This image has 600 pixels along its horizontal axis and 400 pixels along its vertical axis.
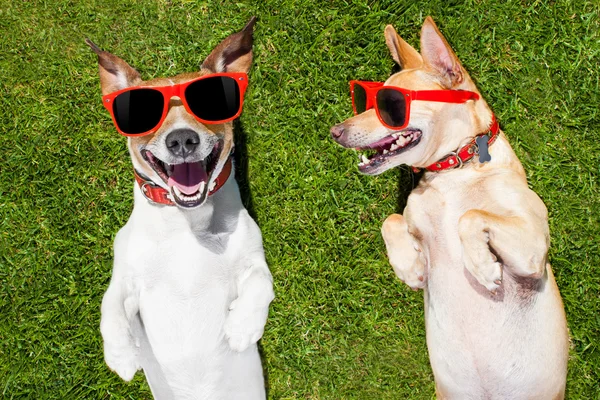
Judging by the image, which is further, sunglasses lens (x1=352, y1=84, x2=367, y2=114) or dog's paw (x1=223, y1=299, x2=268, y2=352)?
sunglasses lens (x1=352, y1=84, x2=367, y2=114)

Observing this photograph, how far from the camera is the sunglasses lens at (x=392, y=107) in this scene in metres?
3.56

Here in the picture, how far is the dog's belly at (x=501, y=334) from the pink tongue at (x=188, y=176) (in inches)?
63.3

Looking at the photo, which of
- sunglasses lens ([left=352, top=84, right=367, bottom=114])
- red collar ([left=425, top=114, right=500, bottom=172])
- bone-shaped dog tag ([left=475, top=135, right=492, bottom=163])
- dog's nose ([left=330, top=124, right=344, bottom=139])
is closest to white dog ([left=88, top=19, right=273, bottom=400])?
dog's nose ([left=330, top=124, right=344, bottom=139])

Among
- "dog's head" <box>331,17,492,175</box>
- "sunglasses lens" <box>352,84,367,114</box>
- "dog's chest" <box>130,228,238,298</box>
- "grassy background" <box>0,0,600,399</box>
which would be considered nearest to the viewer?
"dog's head" <box>331,17,492,175</box>

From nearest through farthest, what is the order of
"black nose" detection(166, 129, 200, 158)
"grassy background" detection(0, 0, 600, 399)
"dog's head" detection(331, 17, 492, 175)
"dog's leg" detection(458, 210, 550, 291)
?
1. "dog's leg" detection(458, 210, 550, 291)
2. "black nose" detection(166, 129, 200, 158)
3. "dog's head" detection(331, 17, 492, 175)
4. "grassy background" detection(0, 0, 600, 399)

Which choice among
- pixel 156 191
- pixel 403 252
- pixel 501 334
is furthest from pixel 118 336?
pixel 501 334

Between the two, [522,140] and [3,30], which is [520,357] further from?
[3,30]

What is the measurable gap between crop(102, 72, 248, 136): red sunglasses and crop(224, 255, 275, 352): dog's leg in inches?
41.6

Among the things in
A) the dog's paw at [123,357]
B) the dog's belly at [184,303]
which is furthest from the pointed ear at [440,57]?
the dog's paw at [123,357]

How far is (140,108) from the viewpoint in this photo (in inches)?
137

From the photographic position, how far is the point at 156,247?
3.73 m

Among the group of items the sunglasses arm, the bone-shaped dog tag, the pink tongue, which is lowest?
the pink tongue

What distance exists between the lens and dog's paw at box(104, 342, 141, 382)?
3551 mm

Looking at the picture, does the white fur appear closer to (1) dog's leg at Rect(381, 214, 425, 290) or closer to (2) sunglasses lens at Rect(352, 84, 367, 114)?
(1) dog's leg at Rect(381, 214, 425, 290)
